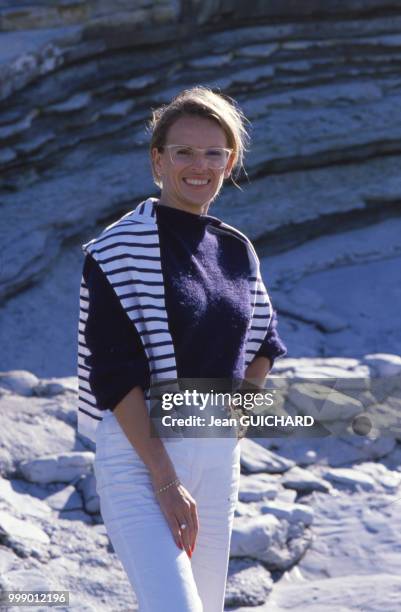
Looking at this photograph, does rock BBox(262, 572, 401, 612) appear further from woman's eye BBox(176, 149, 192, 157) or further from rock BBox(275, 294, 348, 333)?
rock BBox(275, 294, 348, 333)

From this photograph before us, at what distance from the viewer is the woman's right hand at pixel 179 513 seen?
1.86m

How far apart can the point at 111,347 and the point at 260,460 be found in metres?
2.34

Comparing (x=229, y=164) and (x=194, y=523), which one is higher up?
(x=229, y=164)

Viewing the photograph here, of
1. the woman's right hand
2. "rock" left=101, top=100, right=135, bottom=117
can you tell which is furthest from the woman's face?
"rock" left=101, top=100, right=135, bottom=117

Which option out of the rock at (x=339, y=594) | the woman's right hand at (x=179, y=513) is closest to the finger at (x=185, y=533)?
the woman's right hand at (x=179, y=513)

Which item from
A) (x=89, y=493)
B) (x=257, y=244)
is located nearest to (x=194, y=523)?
(x=89, y=493)

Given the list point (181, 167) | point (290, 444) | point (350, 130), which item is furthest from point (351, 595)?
point (350, 130)

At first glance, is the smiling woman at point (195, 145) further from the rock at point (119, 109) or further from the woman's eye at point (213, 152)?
the rock at point (119, 109)

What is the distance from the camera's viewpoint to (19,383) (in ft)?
14.2

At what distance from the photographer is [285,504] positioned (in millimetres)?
3842

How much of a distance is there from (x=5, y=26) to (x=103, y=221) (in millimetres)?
1185

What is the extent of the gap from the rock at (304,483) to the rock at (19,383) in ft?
3.44

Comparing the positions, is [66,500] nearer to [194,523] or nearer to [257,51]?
[194,523]

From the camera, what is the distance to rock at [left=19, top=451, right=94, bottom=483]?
371cm
